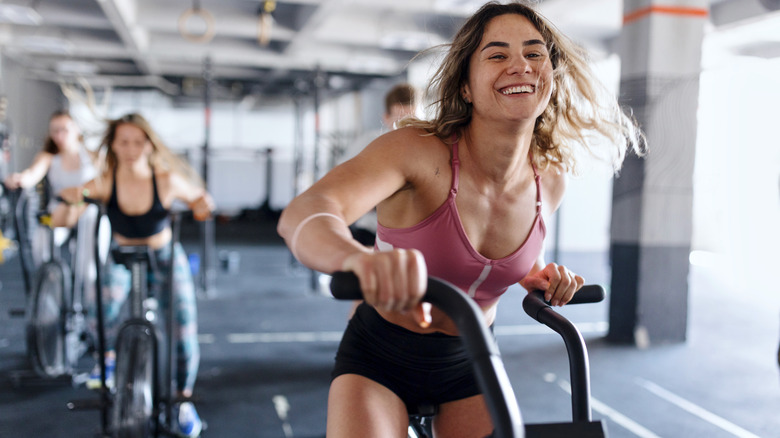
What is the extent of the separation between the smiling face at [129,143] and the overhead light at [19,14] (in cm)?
588

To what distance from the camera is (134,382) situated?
7.82 feet

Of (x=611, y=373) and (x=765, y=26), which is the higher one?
(x=765, y=26)

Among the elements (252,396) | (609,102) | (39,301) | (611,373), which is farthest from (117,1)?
(609,102)

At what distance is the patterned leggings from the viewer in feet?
9.41

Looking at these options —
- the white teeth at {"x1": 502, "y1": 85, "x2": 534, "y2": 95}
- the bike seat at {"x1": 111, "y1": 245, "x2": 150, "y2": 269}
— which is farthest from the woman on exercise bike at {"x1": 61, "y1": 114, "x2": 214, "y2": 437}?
the white teeth at {"x1": 502, "y1": 85, "x2": 534, "y2": 95}

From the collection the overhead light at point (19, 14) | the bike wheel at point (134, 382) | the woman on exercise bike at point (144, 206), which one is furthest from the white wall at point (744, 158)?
the overhead light at point (19, 14)

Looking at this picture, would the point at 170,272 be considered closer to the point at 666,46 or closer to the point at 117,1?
the point at 666,46

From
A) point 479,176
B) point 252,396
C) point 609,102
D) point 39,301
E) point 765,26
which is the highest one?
point 765,26

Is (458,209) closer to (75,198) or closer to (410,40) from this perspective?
(75,198)

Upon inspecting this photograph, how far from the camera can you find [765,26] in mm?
7445

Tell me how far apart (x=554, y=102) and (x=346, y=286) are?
3.31 feet

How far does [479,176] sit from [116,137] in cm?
221

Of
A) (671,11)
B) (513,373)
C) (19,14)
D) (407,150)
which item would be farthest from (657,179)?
(19,14)

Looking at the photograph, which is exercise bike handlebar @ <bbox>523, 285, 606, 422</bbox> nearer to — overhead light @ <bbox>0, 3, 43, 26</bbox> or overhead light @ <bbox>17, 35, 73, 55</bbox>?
overhead light @ <bbox>0, 3, 43, 26</bbox>
